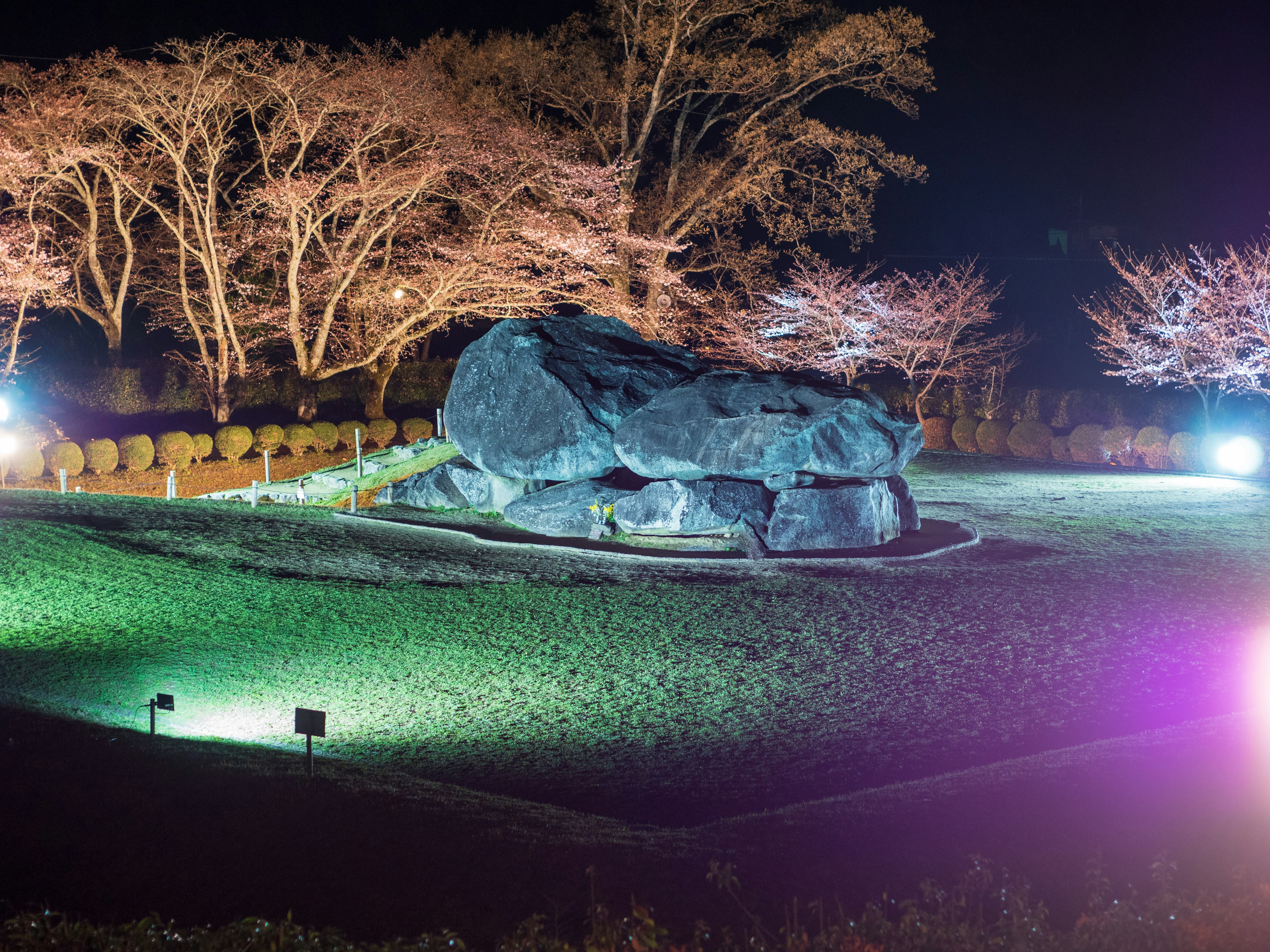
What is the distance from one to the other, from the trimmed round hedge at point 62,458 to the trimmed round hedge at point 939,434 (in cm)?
1770

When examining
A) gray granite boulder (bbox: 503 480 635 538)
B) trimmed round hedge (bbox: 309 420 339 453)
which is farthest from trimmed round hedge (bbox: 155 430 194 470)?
gray granite boulder (bbox: 503 480 635 538)

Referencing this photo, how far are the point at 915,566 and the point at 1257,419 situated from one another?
1264cm

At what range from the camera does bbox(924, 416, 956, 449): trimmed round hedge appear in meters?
23.0

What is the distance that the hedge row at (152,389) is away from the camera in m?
22.3

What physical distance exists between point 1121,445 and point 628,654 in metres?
16.1

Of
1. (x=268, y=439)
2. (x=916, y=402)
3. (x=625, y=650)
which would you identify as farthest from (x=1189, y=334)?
(x=268, y=439)

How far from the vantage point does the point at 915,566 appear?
33.9ft

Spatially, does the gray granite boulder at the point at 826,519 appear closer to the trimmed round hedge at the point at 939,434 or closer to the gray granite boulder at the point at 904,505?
the gray granite boulder at the point at 904,505

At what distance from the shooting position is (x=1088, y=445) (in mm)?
20422

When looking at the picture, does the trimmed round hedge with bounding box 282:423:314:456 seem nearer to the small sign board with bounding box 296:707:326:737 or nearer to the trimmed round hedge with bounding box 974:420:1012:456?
the trimmed round hedge with bounding box 974:420:1012:456

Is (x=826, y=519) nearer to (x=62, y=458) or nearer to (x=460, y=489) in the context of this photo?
(x=460, y=489)

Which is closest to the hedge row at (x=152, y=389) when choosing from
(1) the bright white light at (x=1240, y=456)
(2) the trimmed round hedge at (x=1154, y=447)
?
(2) the trimmed round hedge at (x=1154, y=447)

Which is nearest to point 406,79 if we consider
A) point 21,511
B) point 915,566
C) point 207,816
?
point 21,511

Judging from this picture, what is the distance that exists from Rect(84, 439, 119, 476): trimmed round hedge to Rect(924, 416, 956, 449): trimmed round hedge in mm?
17135
